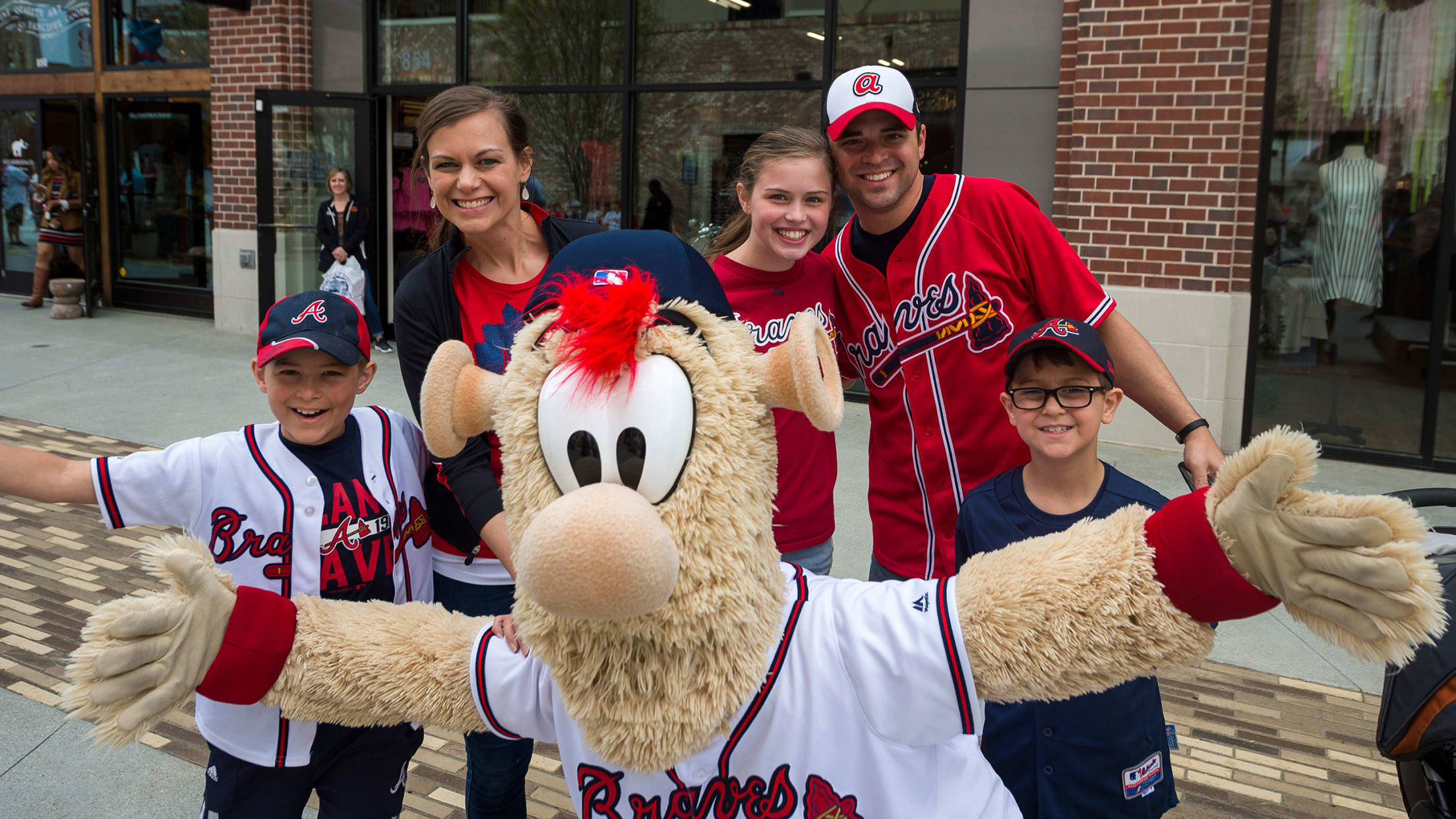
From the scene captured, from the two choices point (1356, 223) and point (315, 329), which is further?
point (1356, 223)

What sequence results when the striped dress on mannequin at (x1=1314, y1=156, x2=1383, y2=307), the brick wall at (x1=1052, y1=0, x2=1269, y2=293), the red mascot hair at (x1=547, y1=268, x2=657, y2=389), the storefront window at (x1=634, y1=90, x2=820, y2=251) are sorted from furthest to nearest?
1. the storefront window at (x1=634, y1=90, x2=820, y2=251)
2. the striped dress on mannequin at (x1=1314, y1=156, x2=1383, y2=307)
3. the brick wall at (x1=1052, y1=0, x2=1269, y2=293)
4. the red mascot hair at (x1=547, y1=268, x2=657, y2=389)

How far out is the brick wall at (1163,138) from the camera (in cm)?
639

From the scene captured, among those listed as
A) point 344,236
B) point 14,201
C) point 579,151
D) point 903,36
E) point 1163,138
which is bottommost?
point 344,236

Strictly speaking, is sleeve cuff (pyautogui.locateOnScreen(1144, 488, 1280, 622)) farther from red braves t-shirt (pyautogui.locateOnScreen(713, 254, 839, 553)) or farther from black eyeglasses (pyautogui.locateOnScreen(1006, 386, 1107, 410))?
red braves t-shirt (pyautogui.locateOnScreen(713, 254, 839, 553))

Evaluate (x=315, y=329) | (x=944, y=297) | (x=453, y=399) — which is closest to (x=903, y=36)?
(x=944, y=297)

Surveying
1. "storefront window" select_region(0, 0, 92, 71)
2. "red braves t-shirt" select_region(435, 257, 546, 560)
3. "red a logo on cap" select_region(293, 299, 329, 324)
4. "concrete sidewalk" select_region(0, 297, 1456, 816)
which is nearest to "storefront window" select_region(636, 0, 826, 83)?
"concrete sidewalk" select_region(0, 297, 1456, 816)

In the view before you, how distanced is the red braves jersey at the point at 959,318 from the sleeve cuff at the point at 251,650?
154 cm

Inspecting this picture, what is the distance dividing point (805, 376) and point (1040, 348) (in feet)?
3.04

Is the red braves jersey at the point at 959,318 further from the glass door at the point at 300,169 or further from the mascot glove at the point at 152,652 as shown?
the glass door at the point at 300,169

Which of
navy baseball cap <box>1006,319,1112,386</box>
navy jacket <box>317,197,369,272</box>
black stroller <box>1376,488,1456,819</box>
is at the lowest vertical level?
black stroller <box>1376,488,1456,819</box>

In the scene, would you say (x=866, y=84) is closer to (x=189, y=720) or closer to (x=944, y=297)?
(x=944, y=297)

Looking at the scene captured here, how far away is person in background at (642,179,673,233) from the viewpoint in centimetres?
896

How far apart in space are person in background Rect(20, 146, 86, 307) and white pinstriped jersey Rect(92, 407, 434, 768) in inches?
471

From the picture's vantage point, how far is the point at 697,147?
8.74 metres
